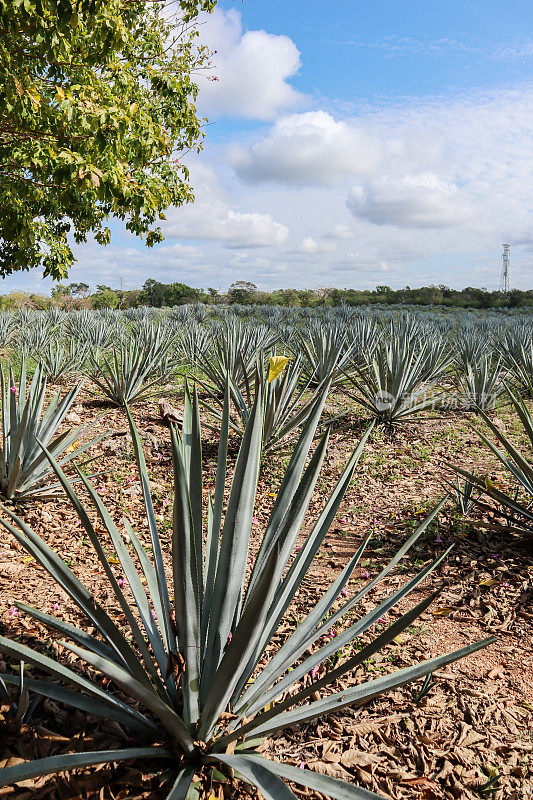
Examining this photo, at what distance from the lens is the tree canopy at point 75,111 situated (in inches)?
206

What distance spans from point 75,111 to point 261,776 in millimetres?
6840

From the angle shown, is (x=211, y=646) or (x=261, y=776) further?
(x=211, y=646)

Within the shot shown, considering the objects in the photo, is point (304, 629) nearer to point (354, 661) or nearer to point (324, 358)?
point (354, 661)

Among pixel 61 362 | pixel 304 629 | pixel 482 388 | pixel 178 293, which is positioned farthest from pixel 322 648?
pixel 178 293

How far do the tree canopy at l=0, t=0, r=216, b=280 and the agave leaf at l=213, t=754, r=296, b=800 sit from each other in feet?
18.4

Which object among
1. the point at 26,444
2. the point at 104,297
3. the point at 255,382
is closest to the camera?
the point at 26,444

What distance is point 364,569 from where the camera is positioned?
10.6ft

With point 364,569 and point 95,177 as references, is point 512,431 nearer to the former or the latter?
point 364,569

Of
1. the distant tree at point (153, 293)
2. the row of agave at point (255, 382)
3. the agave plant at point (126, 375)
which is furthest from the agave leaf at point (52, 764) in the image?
the distant tree at point (153, 293)

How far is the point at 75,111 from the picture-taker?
5.90 m

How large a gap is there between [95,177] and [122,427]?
137 inches

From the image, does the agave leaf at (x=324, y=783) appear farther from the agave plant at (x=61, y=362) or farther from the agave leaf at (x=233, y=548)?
the agave plant at (x=61, y=362)

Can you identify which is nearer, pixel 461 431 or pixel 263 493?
pixel 263 493

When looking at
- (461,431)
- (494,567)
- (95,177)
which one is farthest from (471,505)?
(95,177)
